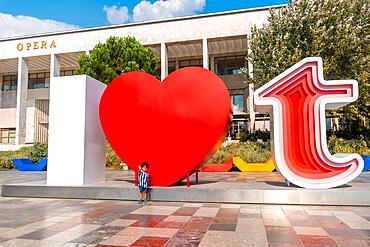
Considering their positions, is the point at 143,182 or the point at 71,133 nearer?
the point at 143,182

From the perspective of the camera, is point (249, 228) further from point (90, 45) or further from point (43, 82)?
point (43, 82)

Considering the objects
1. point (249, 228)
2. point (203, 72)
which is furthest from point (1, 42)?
point (249, 228)

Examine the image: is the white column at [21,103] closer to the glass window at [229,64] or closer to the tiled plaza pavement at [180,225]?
the glass window at [229,64]

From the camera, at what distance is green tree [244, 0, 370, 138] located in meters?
18.9

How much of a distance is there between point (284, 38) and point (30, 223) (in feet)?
60.0

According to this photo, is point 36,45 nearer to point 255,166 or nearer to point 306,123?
point 255,166

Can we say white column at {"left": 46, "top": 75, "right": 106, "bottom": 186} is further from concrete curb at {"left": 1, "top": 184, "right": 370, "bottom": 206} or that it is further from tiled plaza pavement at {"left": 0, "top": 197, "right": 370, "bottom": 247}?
tiled plaza pavement at {"left": 0, "top": 197, "right": 370, "bottom": 247}

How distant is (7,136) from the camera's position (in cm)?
3888

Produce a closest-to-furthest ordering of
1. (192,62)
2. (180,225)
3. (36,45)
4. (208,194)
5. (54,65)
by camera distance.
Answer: (180,225) → (208,194) → (54,65) → (36,45) → (192,62)

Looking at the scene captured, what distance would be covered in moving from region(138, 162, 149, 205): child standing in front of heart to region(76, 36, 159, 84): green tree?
15417mm

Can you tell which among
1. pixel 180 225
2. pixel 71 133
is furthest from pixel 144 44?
pixel 180 225

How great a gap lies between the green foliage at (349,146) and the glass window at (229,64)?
1623 centimetres

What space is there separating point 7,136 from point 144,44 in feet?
73.0

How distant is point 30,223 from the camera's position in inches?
229
